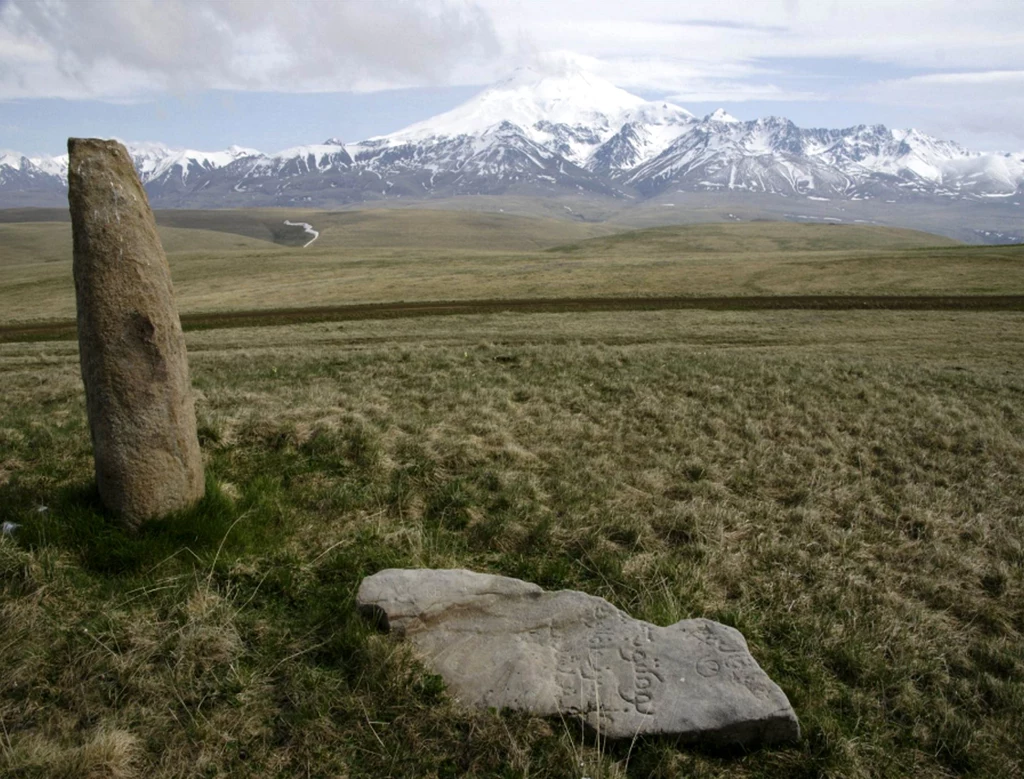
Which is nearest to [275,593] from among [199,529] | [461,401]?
[199,529]

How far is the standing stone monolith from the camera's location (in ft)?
24.0

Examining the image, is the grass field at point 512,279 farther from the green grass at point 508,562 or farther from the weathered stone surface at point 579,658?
the weathered stone surface at point 579,658

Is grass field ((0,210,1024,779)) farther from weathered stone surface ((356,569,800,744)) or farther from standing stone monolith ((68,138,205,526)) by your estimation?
standing stone monolith ((68,138,205,526))

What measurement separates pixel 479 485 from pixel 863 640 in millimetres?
5141

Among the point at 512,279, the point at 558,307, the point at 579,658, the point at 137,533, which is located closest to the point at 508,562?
the point at 579,658

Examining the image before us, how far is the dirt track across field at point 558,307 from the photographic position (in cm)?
3656

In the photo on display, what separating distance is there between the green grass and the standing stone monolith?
0.51 metres

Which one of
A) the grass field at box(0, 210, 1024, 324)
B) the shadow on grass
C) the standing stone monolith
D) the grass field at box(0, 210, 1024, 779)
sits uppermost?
the standing stone monolith

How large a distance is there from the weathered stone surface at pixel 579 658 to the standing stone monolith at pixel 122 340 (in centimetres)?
281

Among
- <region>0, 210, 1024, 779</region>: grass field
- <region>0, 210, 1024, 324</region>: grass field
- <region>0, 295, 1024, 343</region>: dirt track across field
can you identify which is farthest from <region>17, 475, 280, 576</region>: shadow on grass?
<region>0, 210, 1024, 324</region>: grass field

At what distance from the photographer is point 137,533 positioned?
7453mm

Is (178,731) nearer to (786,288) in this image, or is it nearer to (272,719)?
(272,719)

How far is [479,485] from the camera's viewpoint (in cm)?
994

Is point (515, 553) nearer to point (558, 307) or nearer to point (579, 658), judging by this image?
point (579, 658)
